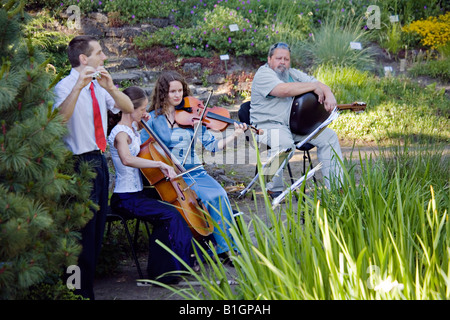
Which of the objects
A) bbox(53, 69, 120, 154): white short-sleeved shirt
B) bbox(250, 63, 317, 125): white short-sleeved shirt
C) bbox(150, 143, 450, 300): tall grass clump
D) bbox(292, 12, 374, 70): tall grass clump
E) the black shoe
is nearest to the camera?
bbox(150, 143, 450, 300): tall grass clump

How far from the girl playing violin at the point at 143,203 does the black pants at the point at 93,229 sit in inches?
13.0

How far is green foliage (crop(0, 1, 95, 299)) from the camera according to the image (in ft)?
7.55

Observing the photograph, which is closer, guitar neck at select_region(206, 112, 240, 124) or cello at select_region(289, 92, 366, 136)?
guitar neck at select_region(206, 112, 240, 124)

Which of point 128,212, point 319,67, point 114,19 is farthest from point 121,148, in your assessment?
point 114,19

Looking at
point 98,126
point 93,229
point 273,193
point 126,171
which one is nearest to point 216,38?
point 273,193

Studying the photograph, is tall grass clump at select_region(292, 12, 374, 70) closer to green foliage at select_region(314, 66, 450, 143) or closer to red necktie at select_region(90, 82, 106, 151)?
green foliage at select_region(314, 66, 450, 143)

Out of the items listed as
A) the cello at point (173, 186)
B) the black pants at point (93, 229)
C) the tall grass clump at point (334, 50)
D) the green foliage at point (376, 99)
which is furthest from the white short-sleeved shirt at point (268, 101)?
the tall grass clump at point (334, 50)

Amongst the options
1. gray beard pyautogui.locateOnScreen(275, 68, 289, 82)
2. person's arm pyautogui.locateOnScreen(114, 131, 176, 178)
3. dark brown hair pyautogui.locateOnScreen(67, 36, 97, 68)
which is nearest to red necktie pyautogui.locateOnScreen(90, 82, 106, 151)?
dark brown hair pyautogui.locateOnScreen(67, 36, 97, 68)

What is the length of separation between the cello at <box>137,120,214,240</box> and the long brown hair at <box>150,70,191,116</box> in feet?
1.24

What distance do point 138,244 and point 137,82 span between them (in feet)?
15.1

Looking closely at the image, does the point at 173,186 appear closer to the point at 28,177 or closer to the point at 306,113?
the point at 28,177

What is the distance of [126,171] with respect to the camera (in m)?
3.81

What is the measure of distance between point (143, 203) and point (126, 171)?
0.25 meters
